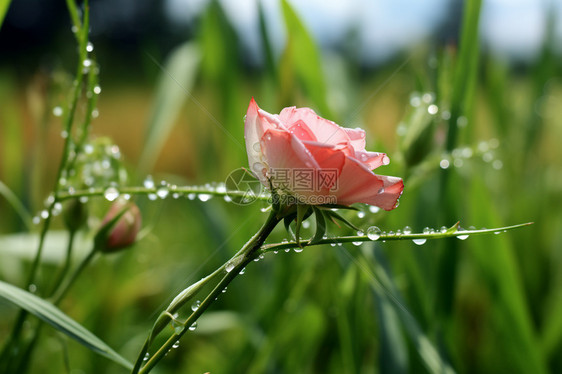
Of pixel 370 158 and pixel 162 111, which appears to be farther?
pixel 162 111

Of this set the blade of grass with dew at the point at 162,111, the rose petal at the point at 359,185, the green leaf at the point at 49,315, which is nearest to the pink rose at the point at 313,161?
the rose petal at the point at 359,185

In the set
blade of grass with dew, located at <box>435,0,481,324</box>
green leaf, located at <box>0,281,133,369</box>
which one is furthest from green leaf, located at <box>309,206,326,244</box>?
blade of grass with dew, located at <box>435,0,481,324</box>

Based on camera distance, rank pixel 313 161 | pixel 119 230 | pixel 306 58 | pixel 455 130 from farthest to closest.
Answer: pixel 306 58
pixel 455 130
pixel 119 230
pixel 313 161

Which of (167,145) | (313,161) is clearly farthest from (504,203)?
(167,145)

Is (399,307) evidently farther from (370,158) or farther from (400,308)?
(370,158)

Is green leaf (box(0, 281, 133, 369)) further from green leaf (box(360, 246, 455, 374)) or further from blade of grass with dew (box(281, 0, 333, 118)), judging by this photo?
blade of grass with dew (box(281, 0, 333, 118))

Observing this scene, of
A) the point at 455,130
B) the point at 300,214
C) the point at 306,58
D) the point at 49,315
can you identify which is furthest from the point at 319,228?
the point at 306,58
